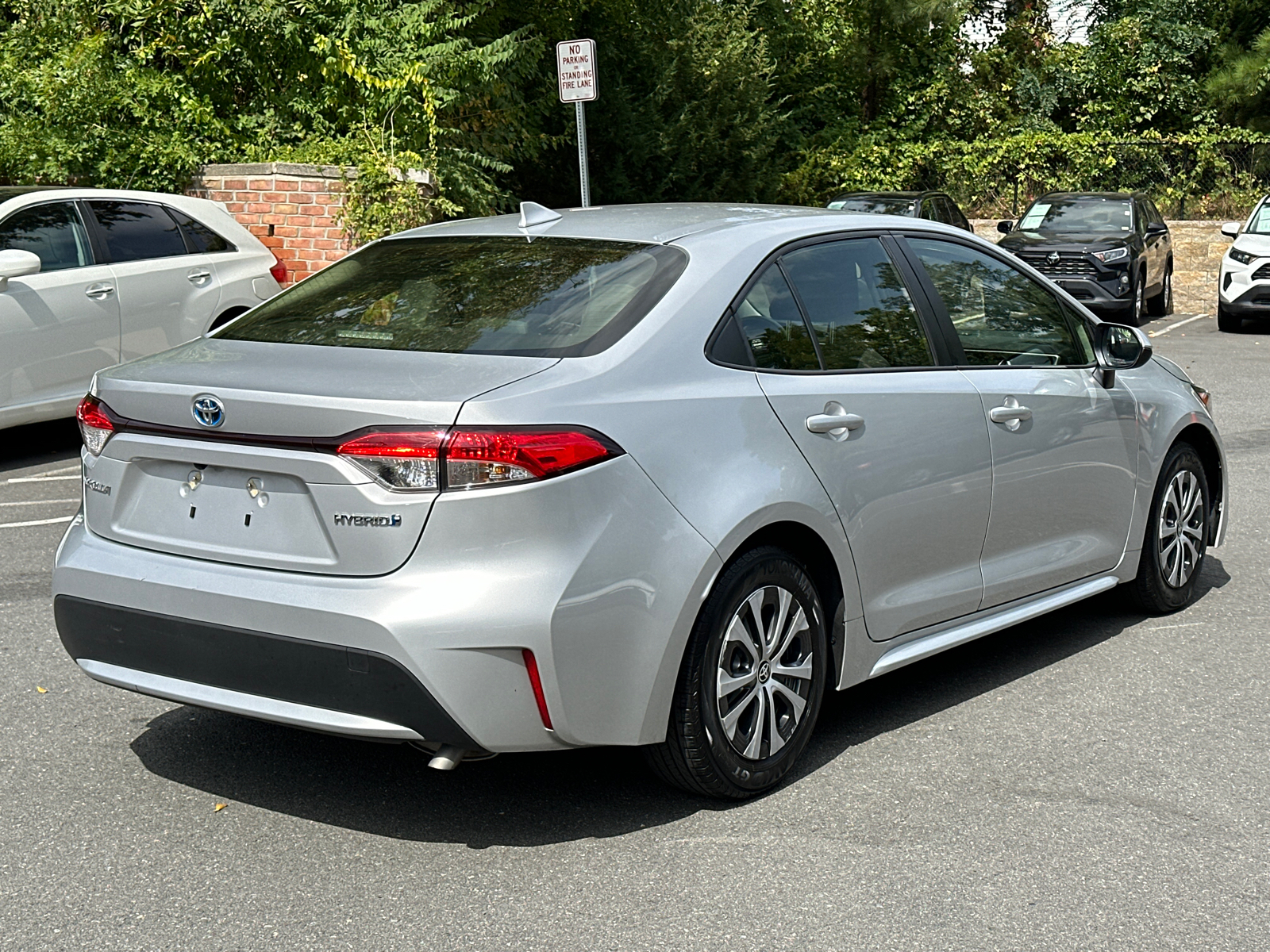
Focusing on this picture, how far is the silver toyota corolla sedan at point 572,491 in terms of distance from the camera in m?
3.55

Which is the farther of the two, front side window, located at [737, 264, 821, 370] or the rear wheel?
the rear wheel

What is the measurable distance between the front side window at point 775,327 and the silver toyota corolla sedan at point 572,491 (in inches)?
0.4

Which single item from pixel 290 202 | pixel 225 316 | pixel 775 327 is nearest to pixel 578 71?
pixel 290 202

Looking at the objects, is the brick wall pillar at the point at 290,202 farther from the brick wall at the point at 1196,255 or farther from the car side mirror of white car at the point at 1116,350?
the brick wall at the point at 1196,255

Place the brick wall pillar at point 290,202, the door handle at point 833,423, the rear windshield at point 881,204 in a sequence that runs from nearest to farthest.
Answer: the door handle at point 833,423 → the brick wall pillar at point 290,202 → the rear windshield at point 881,204

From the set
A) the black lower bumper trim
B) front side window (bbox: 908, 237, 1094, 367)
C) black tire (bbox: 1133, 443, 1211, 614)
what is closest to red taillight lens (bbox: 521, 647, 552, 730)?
the black lower bumper trim

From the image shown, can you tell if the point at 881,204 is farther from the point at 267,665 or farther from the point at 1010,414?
the point at 267,665

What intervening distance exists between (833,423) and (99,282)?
261 inches

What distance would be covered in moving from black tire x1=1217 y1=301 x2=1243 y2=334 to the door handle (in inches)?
648

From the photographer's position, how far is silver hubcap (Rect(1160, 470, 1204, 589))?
6.03m

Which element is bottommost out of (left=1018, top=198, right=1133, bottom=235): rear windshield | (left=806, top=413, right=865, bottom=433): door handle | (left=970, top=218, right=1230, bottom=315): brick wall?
(left=970, top=218, right=1230, bottom=315): brick wall

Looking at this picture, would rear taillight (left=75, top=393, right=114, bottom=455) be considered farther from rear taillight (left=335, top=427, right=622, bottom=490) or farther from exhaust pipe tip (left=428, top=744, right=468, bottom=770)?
exhaust pipe tip (left=428, top=744, right=468, bottom=770)

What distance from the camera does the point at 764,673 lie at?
4.15 m

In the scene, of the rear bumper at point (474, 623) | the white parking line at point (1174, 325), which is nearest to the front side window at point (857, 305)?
the rear bumper at point (474, 623)
